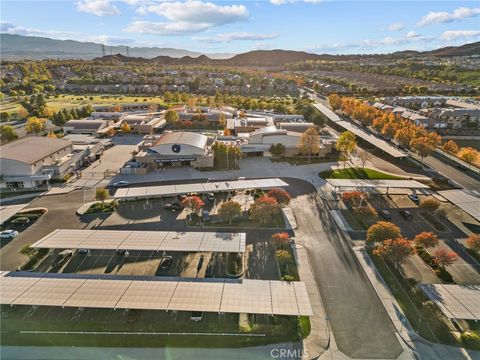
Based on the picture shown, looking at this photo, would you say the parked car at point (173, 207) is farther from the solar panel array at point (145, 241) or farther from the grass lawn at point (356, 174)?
the grass lawn at point (356, 174)

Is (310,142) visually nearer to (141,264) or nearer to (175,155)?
(175,155)

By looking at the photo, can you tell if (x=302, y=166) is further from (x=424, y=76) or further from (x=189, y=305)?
(x=424, y=76)

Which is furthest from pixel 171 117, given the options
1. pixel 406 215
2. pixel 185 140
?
pixel 406 215

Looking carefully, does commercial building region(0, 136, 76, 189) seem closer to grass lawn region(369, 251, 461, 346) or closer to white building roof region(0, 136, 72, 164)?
white building roof region(0, 136, 72, 164)

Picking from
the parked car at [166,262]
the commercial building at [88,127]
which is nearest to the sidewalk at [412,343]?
the parked car at [166,262]

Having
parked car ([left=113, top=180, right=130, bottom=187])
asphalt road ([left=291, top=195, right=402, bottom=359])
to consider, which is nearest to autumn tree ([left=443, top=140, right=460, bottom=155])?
asphalt road ([left=291, top=195, right=402, bottom=359])

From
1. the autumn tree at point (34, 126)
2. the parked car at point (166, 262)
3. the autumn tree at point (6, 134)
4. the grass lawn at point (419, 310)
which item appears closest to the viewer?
the grass lawn at point (419, 310)
